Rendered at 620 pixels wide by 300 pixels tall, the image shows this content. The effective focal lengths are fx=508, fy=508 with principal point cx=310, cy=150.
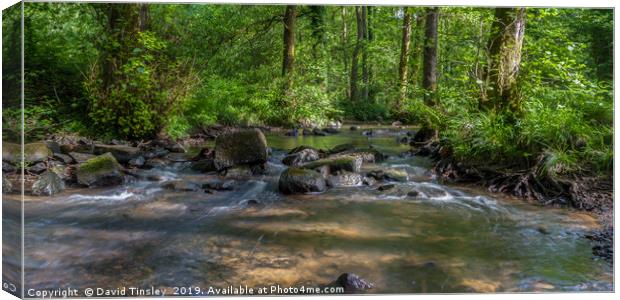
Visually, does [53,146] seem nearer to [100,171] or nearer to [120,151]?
[100,171]

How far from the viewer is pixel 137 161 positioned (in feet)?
18.4

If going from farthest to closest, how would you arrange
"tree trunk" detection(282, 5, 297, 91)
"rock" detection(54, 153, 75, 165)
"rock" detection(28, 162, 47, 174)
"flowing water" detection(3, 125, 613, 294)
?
"tree trunk" detection(282, 5, 297, 91) < "rock" detection(54, 153, 75, 165) < "rock" detection(28, 162, 47, 174) < "flowing water" detection(3, 125, 613, 294)

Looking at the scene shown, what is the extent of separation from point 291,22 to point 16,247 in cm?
300

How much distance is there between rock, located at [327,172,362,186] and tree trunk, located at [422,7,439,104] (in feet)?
4.65

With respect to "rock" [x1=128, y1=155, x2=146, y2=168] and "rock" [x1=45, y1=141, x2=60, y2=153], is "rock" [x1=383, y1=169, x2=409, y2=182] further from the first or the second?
"rock" [x1=45, y1=141, x2=60, y2=153]

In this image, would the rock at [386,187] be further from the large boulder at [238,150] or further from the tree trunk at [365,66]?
the large boulder at [238,150]

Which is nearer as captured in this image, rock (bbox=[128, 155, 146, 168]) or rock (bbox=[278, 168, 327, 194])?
rock (bbox=[278, 168, 327, 194])

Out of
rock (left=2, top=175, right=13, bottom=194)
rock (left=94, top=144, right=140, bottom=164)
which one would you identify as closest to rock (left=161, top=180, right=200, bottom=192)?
rock (left=94, top=144, right=140, bottom=164)

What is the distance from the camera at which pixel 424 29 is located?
18.8ft

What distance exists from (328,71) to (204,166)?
5.98 ft

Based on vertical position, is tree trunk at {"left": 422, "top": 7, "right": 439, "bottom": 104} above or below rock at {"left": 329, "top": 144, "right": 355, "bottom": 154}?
above

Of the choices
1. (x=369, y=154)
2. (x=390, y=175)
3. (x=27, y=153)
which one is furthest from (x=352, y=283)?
(x=369, y=154)

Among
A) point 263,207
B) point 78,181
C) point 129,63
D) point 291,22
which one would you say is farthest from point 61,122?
point 291,22

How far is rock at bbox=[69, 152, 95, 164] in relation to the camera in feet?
15.8
